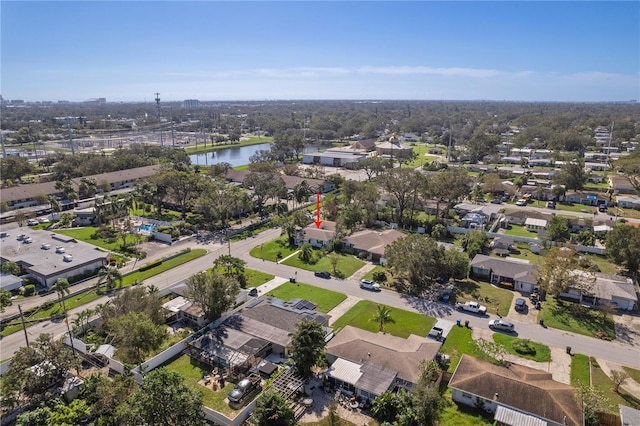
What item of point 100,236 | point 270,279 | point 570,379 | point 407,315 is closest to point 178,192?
point 100,236

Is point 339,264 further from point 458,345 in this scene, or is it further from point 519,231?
point 519,231

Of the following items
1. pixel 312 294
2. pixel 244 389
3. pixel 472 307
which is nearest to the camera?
pixel 244 389

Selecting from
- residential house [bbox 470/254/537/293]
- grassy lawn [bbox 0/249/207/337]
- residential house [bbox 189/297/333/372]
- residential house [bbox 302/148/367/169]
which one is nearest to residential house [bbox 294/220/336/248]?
grassy lawn [bbox 0/249/207/337]

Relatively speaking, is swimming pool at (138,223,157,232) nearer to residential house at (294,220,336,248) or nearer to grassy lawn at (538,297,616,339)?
residential house at (294,220,336,248)

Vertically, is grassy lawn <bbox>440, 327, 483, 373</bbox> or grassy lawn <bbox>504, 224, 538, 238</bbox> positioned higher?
grassy lawn <bbox>504, 224, 538, 238</bbox>

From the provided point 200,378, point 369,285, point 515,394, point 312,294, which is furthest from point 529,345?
point 200,378

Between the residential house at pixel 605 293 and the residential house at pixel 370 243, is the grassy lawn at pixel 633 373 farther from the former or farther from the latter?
the residential house at pixel 370 243

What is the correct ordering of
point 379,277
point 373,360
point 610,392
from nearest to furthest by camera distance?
point 610,392 < point 373,360 < point 379,277
